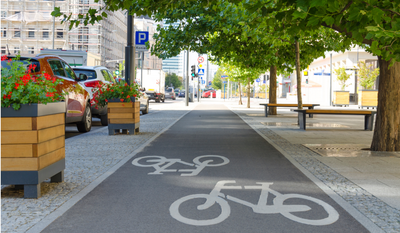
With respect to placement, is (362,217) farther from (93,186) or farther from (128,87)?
(128,87)

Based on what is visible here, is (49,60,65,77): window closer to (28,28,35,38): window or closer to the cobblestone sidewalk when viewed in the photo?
the cobblestone sidewalk

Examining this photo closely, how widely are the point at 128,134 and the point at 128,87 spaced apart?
4.28 feet

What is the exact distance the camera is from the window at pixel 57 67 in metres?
10.5

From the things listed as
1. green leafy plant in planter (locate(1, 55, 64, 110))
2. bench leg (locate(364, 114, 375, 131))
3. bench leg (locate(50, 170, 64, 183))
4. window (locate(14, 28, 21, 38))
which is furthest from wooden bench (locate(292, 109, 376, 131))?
window (locate(14, 28, 21, 38))

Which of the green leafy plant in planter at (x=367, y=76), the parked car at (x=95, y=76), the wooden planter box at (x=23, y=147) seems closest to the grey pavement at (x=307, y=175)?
the wooden planter box at (x=23, y=147)

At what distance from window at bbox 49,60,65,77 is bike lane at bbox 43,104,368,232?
394 centimetres

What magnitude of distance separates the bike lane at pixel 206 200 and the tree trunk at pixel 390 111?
8.36ft

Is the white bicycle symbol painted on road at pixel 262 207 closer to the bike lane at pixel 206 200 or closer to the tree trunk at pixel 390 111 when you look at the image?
the bike lane at pixel 206 200

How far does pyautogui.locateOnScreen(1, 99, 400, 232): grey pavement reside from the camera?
4267 mm

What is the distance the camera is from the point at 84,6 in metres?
68.6

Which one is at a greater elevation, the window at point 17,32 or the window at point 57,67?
the window at point 17,32

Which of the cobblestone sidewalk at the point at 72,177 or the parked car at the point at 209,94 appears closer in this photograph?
the cobblestone sidewalk at the point at 72,177

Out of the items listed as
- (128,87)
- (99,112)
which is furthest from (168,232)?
(99,112)

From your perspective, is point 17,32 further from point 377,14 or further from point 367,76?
point 377,14
